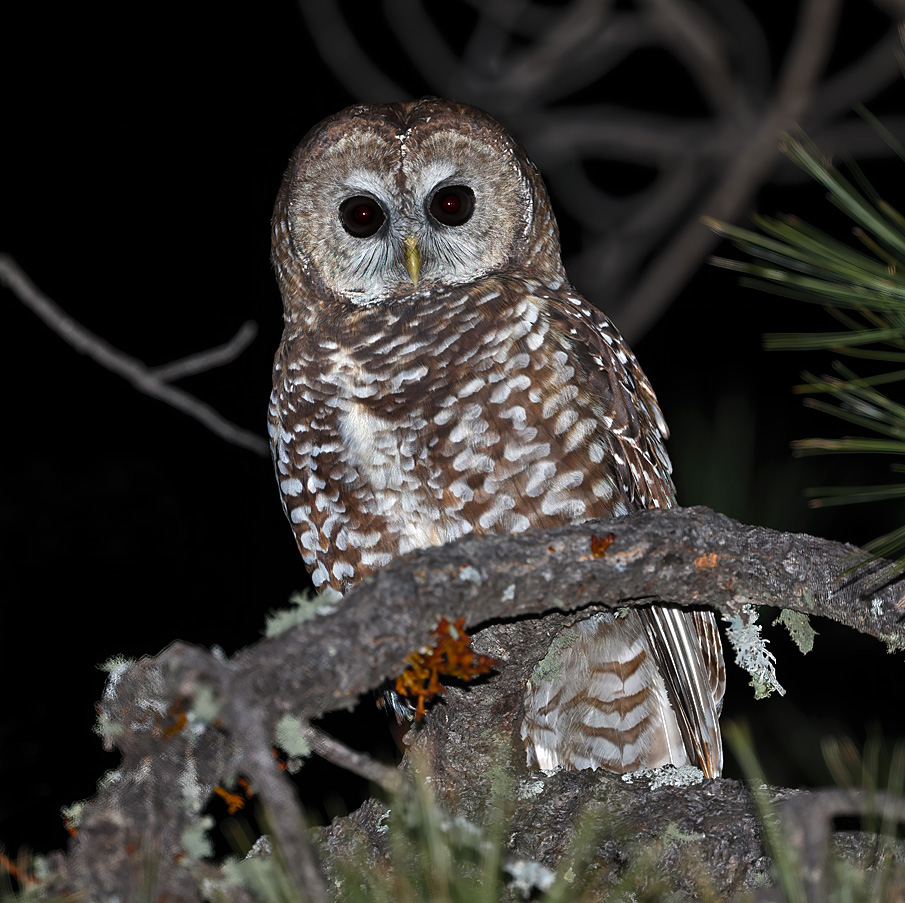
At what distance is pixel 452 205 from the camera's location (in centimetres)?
277

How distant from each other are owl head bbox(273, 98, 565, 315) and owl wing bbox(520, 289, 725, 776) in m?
0.28

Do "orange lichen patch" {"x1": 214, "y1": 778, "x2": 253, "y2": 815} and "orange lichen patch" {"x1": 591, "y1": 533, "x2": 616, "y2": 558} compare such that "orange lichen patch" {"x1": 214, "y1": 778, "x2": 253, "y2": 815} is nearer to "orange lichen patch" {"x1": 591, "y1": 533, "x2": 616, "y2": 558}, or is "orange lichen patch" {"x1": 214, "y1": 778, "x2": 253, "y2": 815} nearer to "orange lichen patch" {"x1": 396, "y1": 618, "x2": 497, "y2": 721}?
"orange lichen patch" {"x1": 396, "y1": 618, "x2": 497, "y2": 721}

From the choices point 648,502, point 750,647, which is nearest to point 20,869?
point 750,647

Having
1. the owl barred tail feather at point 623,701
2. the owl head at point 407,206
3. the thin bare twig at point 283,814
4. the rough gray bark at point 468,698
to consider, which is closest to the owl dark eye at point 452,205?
the owl head at point 407,206

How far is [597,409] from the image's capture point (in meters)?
2.48

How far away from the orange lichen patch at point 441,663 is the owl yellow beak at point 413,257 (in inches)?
51.2

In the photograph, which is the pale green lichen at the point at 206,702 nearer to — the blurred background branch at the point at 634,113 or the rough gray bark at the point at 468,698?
the rough gray bark at the point at 468,698

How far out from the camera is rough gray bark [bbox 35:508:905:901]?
3.65 ft

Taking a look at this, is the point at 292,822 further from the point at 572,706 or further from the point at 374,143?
the point at 374,143

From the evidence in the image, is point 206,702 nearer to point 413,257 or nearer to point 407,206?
point 413,257

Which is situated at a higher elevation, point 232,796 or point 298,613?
point 298,613

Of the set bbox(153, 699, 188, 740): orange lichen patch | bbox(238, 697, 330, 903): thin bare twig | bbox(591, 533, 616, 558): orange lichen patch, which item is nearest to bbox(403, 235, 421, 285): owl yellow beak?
bbox(591, 533, 616, 558): orange lichen patch

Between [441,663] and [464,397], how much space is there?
0.94 metres

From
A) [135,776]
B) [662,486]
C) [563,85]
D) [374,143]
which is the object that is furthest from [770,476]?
[563,85]
